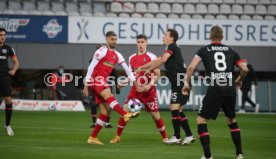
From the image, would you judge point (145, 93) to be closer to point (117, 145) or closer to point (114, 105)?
point (114, 105)

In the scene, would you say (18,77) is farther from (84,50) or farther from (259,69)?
(259,69)

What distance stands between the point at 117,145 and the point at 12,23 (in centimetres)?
1633

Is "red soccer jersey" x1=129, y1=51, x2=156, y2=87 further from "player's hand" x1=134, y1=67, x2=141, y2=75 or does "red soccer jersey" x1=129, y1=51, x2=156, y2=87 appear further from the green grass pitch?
the green grass pitch

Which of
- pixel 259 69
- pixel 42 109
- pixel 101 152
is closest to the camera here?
pixel 101 152

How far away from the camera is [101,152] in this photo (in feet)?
42.7

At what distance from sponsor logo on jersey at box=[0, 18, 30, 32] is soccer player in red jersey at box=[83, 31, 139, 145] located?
15114 mm

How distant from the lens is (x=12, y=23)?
1170 inches

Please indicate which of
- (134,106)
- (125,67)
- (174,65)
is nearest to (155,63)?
(174,65)

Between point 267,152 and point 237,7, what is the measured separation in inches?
794

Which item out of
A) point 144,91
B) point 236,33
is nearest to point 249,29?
point 236,33

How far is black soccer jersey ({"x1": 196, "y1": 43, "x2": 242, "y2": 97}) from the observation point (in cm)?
1185

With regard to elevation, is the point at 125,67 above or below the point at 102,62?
below

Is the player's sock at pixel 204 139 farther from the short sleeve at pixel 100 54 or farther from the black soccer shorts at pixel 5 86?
the black soccer shorts at pixel 5 86

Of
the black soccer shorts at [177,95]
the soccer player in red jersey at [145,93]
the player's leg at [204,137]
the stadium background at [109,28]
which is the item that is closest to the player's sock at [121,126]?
the soccer player in red jersey at [145,93]
